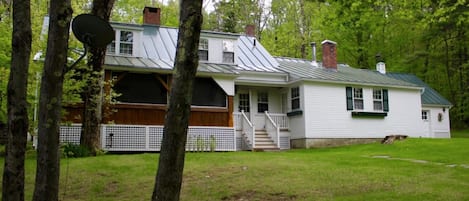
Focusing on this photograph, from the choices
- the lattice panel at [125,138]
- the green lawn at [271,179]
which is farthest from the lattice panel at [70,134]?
the green lawn at [271,179]

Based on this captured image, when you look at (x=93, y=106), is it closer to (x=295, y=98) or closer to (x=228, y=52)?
(x=228, y=52)

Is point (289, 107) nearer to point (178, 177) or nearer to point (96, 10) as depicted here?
point (96, 10)

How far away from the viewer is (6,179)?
4898 mm

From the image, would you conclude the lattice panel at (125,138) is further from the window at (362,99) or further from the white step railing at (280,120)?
the window at (362,99)

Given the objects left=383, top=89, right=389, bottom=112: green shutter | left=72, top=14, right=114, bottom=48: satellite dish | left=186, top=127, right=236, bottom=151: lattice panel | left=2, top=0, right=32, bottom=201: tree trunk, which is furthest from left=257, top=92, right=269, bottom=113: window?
left=2, top=0, right=32, bottom=201: tree trunk

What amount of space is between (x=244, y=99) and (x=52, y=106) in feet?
56.5

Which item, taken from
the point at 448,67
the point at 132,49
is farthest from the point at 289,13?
the point at 132,49

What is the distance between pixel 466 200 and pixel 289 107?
1428 cm

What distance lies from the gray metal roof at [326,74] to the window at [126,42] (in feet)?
23.9

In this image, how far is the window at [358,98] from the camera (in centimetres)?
2200

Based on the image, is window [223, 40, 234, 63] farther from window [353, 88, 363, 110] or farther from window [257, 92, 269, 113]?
window [353, 88, 363, 110]

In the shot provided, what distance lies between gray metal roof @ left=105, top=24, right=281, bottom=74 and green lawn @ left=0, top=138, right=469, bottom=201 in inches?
209

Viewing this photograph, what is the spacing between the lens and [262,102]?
21.8m

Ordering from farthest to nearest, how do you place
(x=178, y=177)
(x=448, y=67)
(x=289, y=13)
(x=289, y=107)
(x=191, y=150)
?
1. (x=289, y=13)
2. (x=448, y=67)
3. (x=289, y=107)
4. (x=191, y=150)
5. (x=178, y=177)
